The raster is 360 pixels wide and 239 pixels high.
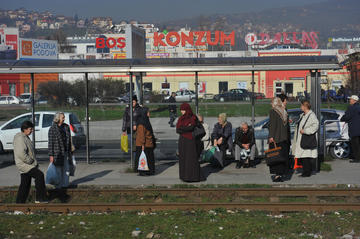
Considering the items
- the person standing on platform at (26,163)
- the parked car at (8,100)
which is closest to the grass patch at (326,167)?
the person standing on platform at (26,163)

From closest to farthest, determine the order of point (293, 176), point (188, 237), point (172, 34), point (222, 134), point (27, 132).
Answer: point (188, 237) < point (27, 132) < point (293, 176) < point (222, 134) < point (172, 34)

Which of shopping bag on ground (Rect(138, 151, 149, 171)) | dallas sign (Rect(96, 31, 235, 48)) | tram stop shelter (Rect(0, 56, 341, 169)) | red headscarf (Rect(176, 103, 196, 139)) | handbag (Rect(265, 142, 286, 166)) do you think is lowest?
shopping bag on ground (Rect(138, 151, 149, 171))

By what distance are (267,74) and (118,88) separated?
14.1ft

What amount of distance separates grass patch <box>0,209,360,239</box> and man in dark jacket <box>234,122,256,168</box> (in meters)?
4.44

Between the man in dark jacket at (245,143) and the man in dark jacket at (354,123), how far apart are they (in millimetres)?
2530

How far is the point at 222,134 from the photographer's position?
44.8 feet

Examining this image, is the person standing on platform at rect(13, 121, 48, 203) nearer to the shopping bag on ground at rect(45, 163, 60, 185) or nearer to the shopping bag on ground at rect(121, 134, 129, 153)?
the shopping bag on ground at rect(45, 163, 60, 185)

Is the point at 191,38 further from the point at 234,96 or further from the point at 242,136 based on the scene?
the point at 242,136

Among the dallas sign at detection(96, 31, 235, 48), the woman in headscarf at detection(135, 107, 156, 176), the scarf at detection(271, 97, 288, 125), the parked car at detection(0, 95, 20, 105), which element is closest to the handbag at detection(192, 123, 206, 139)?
the woman in headscarf at detection(135, 107, 156, 176)

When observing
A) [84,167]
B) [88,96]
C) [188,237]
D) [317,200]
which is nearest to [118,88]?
[88,96]

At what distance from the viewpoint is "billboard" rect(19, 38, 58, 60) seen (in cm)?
6322

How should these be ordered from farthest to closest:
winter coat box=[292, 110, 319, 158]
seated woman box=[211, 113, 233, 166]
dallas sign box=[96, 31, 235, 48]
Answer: dallas sign box=[96, 31, 235, 48], seated woman box=[211, 113, 233, 166], winter coat box=[292, 110, 319, 158]

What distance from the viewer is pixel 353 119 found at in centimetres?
1357

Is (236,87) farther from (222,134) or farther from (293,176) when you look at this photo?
(293,176)
